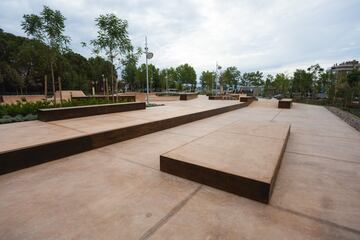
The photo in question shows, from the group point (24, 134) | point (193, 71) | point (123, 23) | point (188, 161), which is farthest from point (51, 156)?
point (193, 71)

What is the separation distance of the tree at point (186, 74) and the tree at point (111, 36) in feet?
184

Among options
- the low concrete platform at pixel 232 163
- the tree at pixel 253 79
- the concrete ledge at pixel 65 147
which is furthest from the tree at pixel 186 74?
the low concrete platform at pixel 232 163

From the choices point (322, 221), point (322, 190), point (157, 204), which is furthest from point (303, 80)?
point (157, 204)

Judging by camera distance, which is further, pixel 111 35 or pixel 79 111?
pixel 111 35

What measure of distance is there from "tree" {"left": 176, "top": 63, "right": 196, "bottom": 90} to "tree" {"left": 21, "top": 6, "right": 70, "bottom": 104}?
57786 mm

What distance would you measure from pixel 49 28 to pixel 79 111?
14.3ft

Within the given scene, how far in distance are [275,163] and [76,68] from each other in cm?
5753

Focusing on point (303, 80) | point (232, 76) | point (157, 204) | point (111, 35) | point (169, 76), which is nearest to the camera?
point (157, 204)

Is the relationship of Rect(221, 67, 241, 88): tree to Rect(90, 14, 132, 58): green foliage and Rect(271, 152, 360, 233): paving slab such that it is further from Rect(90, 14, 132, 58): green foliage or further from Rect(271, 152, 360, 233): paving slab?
Rect(271, 152, 360, 233): paving slab

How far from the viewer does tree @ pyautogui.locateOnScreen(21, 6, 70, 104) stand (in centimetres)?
748

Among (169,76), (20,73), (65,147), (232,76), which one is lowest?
(65,147)

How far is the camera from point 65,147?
362cm

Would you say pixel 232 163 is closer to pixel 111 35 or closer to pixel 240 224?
pixel 240 224

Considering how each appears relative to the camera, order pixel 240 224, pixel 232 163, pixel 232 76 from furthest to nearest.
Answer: pixel 232 76
pixel 232 163
pixel 240 224
